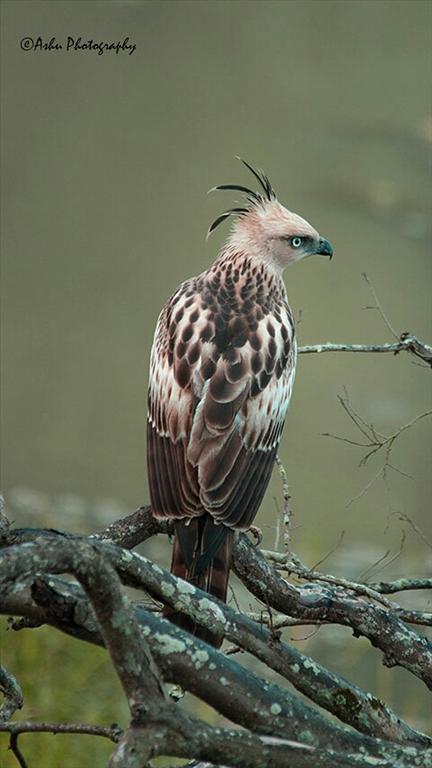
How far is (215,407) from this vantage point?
10.3ft

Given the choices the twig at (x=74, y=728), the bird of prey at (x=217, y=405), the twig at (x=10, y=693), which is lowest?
the twig at (x=74, y=728)

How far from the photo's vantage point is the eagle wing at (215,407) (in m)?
3.01

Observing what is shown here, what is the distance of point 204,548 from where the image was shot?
9.59 ft

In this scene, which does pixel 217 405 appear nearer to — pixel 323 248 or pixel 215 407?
pixel 215 407

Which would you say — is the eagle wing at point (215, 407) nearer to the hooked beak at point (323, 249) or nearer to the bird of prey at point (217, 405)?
the bird of prey at point (217, 405)

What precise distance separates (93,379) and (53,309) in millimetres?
572

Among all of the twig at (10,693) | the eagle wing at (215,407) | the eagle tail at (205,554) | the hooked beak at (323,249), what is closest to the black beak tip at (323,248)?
the hooked beak at (323,249)

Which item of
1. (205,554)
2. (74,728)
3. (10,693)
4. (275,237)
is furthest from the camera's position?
(275,237)

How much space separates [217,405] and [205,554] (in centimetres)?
42

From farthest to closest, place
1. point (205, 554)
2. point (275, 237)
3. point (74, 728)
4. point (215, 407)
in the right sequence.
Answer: point (275, 237), point (215, 407), point (205, 554), point (74, 728)

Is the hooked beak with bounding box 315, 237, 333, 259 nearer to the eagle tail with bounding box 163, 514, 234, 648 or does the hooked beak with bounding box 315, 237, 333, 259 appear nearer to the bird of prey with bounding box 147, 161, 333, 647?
the bird of prey with bounding box 147, 161, 333, 647

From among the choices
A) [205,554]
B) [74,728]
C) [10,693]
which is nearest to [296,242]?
[205,554]

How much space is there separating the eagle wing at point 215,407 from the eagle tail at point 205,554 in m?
0.04

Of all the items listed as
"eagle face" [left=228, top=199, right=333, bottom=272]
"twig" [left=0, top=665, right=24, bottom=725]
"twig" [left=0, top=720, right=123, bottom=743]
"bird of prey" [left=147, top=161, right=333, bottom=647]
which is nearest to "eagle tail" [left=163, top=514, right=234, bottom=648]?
"bird of prey" [left=147, top=161, right=333, bottom=647]
